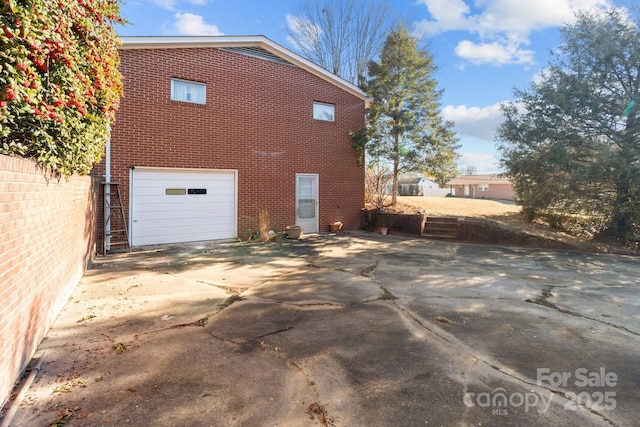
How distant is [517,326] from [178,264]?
634 cm

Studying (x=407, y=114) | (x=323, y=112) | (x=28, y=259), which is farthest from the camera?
(x=407, y=114)

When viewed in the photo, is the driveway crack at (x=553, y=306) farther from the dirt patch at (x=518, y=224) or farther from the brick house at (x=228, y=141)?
the brick house at (x=228, y=141)

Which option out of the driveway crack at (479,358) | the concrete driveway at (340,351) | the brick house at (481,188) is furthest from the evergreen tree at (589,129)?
the brick house at (481,188)

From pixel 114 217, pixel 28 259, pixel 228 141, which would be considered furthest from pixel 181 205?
pixel 28 259

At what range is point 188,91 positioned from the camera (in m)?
9.74

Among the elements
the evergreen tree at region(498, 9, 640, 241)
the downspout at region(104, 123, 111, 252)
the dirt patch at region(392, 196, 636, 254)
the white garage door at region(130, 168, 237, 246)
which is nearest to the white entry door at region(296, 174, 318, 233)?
the white garage door at region(130, 168, 237, 246)

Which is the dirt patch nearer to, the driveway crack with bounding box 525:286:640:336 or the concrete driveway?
the concrete driveway

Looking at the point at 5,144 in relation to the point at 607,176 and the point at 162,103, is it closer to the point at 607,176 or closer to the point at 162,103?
the point at 162,103

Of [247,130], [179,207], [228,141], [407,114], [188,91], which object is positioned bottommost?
[179,207]

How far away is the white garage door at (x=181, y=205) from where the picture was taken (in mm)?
9094

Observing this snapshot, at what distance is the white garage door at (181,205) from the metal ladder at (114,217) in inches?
9.4

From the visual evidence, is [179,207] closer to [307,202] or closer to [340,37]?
[307,202]

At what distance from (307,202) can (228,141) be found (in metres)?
3.52

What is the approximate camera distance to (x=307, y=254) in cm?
845
